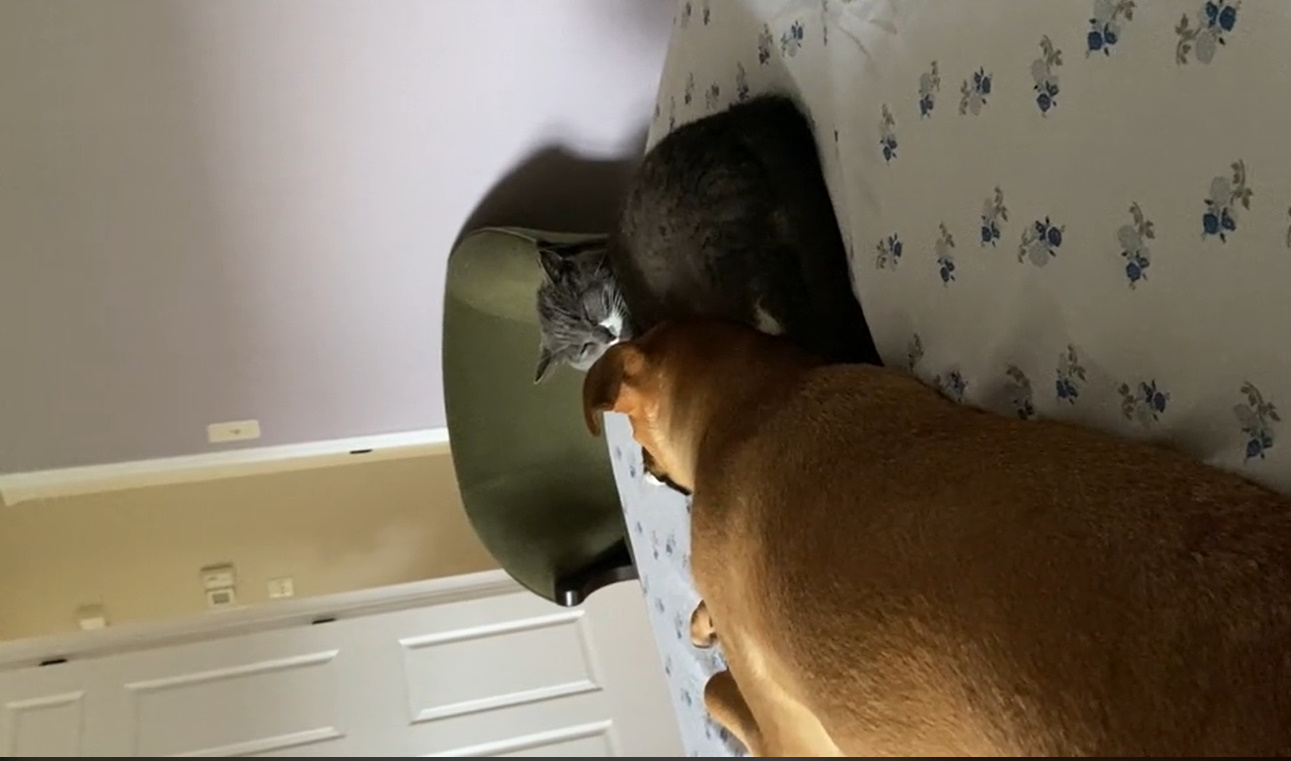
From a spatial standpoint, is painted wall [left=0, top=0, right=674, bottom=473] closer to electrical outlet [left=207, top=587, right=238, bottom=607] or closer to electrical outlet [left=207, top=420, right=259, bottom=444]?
electrical outlet [left=207, top=420, right=259, bottom=444]

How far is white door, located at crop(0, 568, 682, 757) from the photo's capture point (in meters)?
1.65

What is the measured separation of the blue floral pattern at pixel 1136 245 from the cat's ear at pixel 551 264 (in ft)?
3.00

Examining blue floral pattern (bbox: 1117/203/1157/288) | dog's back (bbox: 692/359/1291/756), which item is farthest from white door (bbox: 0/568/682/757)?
blue floral pattern (bbox: 1117/203/1157/288)

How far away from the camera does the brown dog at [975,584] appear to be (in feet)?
1.40

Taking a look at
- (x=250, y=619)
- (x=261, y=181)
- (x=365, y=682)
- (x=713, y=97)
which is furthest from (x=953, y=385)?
(x=250, y=619)

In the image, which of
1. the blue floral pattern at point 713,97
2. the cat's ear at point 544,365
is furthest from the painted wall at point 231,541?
the blue floral pattern at point 713,97

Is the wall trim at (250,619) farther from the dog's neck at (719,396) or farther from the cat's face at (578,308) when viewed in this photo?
the dog's neck at (719,396)

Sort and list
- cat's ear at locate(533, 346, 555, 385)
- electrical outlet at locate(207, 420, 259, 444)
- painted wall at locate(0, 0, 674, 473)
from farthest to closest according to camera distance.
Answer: electrical outlet at locate(207, 420, 259, 444) < cat's ear at locate(533, 346, 555, 385) < painted wall at locate(0, 0, 674, 473)

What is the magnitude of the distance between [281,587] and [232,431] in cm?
62

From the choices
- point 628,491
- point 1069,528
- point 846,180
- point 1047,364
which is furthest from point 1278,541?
point 628,491

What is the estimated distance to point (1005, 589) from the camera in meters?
0.49

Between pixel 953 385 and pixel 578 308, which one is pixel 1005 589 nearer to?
pixel 953 385

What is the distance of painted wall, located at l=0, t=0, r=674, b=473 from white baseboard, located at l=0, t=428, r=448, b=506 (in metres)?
0.03

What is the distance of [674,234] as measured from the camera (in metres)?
1.05
